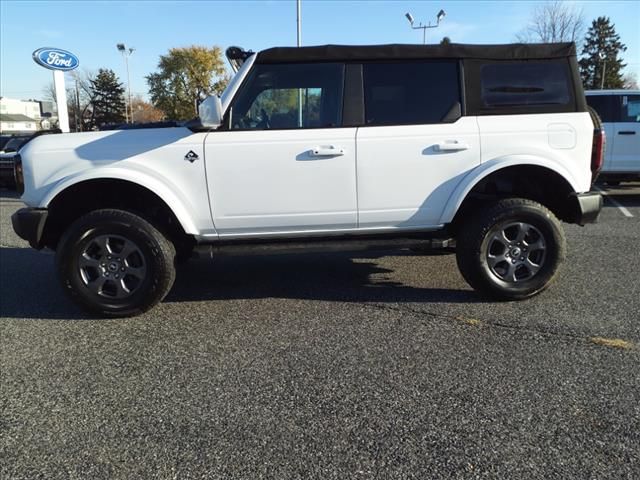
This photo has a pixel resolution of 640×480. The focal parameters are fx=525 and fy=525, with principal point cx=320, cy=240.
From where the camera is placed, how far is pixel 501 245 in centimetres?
429

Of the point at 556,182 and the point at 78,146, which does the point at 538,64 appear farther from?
the point at 78,146

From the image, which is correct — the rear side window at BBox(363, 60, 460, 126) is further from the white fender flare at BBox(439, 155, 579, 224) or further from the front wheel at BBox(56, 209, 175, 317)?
the front wheel at BBox(56, 209, 175, 317)

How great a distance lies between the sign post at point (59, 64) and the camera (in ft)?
35.0

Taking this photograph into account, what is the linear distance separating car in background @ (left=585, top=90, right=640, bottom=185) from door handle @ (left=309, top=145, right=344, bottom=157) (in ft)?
25.0

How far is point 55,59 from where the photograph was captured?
10.9 meters

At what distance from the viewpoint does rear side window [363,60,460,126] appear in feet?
13.6

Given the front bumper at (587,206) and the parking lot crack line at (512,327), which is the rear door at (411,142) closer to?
the parking lot crack line at (512,327)

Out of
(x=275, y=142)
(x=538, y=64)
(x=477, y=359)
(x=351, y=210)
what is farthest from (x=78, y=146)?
(x=538, y=64)

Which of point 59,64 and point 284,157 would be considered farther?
point 59,64

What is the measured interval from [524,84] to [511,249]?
1.34m

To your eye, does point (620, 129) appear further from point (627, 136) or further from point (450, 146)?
point (450, 146)

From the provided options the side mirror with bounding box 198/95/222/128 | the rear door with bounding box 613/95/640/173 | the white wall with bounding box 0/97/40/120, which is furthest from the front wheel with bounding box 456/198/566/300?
the white wall with bounding box 0/97/40/120

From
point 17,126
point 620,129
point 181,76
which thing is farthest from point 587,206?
point 17,126

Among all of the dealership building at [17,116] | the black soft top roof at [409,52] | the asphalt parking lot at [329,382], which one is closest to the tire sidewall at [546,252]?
the asphalt parking lot at [329,382]
